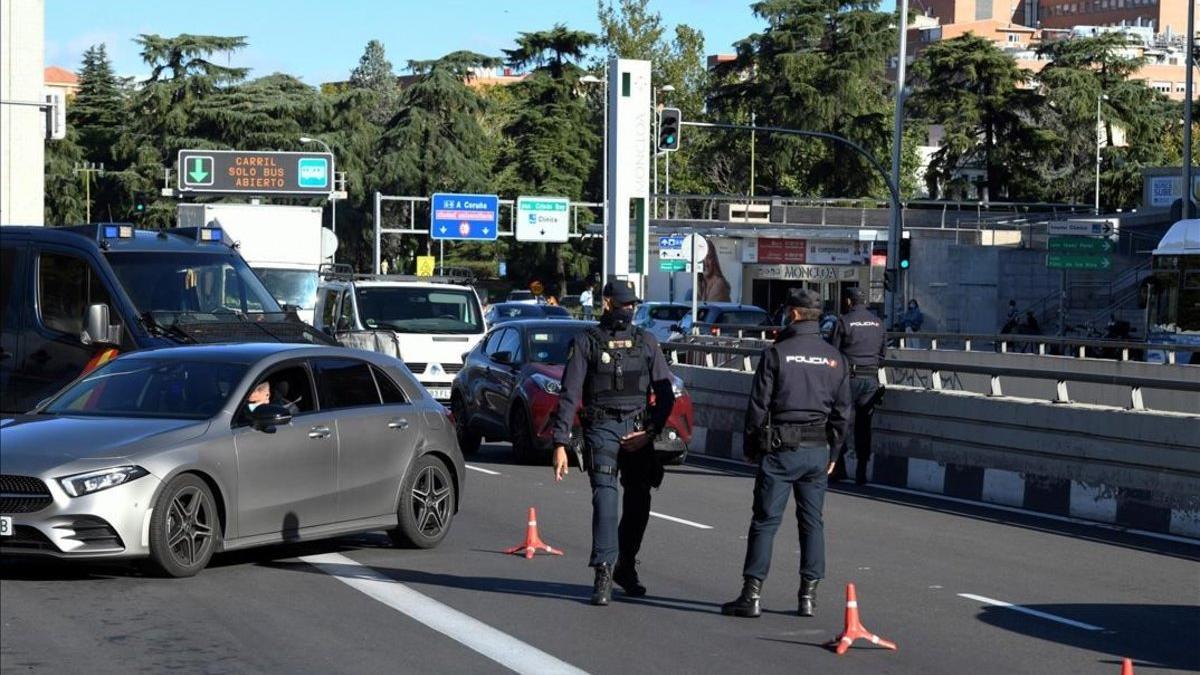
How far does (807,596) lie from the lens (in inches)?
381

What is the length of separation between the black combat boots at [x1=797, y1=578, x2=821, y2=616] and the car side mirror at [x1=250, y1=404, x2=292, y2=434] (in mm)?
Result: 3396

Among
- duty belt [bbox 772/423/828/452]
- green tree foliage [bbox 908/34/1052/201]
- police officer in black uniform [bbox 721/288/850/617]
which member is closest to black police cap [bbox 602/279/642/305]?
Result: police officer in black uniform [bbox 721/288/850/617]

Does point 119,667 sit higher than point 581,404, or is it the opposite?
point 581,404

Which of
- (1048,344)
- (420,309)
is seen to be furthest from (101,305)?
(1048,344)

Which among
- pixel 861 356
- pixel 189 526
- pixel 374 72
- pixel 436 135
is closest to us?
pixel 189 526

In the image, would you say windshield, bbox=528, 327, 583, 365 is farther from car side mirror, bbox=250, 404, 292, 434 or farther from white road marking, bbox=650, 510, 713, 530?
car side mirror, bbox=250, 404, 292, 434

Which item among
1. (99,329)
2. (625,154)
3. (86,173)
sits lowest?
(99,329)

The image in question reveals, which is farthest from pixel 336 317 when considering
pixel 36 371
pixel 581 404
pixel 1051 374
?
pixel 581 404

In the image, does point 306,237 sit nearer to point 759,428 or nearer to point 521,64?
point 759,428

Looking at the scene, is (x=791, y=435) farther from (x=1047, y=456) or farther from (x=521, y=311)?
(x=521, y=311)

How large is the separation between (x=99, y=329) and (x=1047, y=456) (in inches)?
344

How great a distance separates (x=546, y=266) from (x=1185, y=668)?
273ft

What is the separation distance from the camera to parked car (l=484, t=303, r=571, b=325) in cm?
4028

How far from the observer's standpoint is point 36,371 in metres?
15.3
